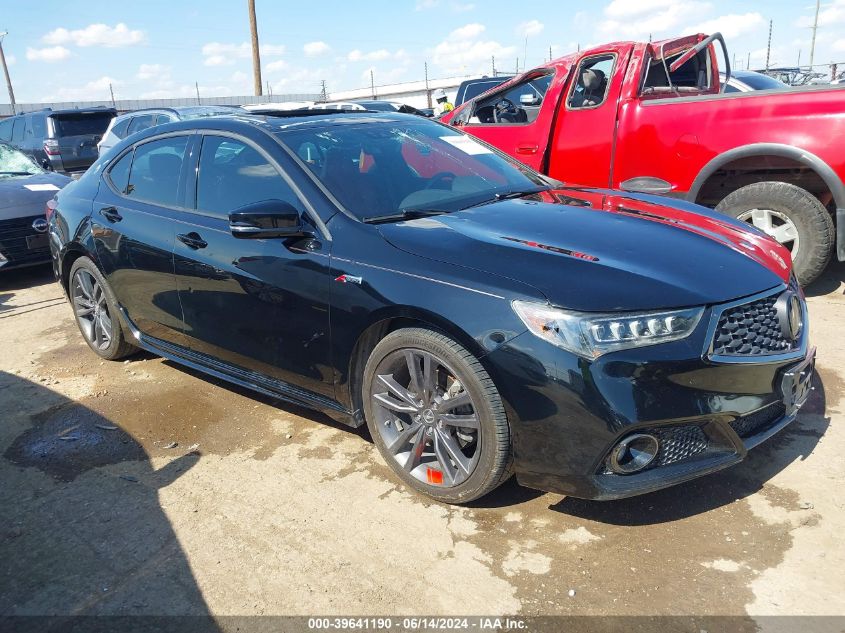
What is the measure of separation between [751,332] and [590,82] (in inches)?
170

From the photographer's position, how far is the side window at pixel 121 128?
1105 cm

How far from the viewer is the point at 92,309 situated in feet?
16.0

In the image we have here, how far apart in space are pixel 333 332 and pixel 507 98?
186 inches

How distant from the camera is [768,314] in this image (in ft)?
8.78

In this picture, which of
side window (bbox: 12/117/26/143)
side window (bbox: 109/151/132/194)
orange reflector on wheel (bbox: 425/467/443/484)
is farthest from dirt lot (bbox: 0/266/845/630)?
side window (bbox: 12/117/26/143)

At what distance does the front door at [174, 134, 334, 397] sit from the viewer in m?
3.16

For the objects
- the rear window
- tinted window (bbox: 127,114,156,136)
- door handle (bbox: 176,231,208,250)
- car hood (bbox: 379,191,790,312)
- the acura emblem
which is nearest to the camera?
car hood (bbox: 379,191,790,312)

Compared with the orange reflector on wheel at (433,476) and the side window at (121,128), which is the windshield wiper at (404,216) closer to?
the orange reflector on wheel at (433,476)

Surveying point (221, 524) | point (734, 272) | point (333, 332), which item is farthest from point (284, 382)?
point (734, 272)

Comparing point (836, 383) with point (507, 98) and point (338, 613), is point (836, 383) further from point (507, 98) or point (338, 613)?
point (507, 98)

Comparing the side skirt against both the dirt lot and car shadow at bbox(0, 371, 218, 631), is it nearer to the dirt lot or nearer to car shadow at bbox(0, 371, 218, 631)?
the dirt lot

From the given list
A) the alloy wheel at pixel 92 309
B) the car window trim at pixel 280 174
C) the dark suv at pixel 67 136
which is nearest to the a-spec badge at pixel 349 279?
the car window trim at pixel 280 174

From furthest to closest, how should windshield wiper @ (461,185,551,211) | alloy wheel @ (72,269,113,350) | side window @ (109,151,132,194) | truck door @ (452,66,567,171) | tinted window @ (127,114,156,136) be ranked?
tinted window @ (127,114,156,136) < truck door @ (452,66,567,171) < alloy wheel @ (72,269,113,350) < side window @ (109,151,132,194) < windshield wiper @ (461,185,551,211)

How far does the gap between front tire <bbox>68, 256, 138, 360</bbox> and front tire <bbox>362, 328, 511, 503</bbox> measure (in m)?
2.41
